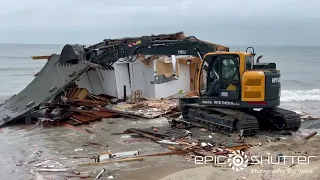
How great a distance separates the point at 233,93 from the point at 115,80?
26.4 ft

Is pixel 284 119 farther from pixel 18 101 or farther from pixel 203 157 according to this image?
pixel 18 101

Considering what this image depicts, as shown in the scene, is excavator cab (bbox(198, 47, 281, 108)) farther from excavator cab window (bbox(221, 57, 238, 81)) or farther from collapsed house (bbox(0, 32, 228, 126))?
collapsed house (bbox(0, 32, 228, 126))

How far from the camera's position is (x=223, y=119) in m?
12.7

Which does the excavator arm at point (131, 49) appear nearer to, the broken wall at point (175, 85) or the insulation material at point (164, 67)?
the insulation material at point (164, 67)

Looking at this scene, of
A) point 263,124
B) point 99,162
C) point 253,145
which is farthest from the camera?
point 263,124

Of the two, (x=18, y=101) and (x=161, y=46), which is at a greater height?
(x=161, y=46)

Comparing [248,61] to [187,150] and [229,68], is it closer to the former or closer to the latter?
[229,68]

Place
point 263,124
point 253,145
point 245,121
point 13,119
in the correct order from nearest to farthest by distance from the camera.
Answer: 1. point 253,145
2. point 245,121
3. point 263,124
4. point 13,119

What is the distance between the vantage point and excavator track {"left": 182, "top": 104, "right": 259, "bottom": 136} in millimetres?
12148

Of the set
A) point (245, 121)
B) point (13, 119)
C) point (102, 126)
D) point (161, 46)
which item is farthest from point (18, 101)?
point (245, 121)

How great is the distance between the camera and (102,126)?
14945mm

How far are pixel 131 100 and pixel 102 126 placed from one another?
415 centimetres

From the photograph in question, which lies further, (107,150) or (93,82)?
(93,82)

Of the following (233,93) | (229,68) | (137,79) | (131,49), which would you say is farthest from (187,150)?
(137,79)
